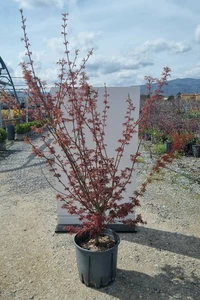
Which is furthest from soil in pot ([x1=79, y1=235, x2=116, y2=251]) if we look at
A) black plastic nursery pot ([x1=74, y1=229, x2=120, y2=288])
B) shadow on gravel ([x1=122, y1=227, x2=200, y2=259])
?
shadow on gravel ([x1=122, y1=227, x2=200, y2=259])

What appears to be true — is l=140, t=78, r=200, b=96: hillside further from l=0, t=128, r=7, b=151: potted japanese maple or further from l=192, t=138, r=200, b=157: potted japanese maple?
l=0, t=128, r=7, b=151: potted japanese maple

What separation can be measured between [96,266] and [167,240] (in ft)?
3.75

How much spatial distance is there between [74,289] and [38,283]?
32cm

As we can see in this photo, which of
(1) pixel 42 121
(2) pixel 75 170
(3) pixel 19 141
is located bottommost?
(3) pixel 19 141

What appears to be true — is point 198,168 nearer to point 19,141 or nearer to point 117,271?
point 117,271

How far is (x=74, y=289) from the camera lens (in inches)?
90.0

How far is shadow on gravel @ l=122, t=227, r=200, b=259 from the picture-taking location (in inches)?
114

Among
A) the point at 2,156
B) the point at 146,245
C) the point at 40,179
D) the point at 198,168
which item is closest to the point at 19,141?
the point at 2,156

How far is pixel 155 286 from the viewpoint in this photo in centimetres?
233

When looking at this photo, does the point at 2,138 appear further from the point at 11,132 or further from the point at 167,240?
the point at 167,240

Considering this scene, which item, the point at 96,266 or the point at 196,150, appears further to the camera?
the point at 196,150

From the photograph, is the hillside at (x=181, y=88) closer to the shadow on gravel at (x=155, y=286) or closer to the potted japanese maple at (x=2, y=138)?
the shadow on gravel at (x=155, y=286)

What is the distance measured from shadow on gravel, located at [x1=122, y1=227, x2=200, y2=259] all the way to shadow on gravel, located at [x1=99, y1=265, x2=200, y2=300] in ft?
1.18

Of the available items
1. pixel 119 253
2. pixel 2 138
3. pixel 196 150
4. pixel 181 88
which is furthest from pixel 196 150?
pixel 181 88
